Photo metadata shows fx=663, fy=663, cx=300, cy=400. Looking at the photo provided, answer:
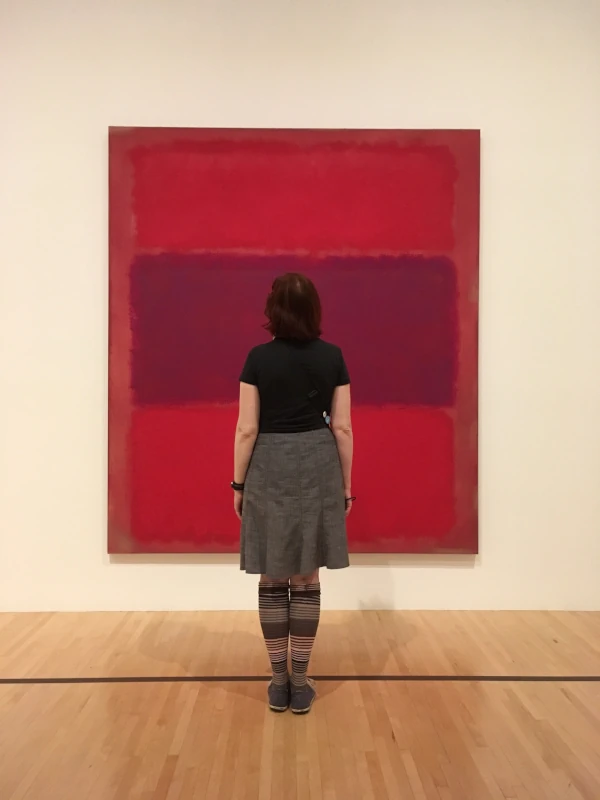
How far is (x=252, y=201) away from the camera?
3326 mm

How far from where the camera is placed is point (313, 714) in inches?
92.0

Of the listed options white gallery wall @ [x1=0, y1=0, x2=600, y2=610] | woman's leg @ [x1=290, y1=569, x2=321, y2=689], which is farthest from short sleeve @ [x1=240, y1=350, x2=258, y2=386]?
white gallery wall @ [x1=0, y1=0, x2=600, y2=610]

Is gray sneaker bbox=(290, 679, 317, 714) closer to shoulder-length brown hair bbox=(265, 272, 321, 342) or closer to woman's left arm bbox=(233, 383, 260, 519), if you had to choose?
woman's left arm bbox=(233, 383, 260, 519)

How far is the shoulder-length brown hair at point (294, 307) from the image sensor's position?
228 centimetres

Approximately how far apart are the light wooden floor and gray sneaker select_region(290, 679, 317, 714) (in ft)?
0.17

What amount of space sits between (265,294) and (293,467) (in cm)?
130

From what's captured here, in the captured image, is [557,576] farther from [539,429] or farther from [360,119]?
[360,119]

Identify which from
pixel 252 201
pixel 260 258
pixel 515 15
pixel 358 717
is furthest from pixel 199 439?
pixel 515 15

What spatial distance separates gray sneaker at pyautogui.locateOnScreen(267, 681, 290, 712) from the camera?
237 cm

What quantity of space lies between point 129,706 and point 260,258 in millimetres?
2080

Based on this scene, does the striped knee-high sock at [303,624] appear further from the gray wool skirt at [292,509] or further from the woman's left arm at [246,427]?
the woman's left arm at [246,427]

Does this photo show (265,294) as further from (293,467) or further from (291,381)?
(293,467)

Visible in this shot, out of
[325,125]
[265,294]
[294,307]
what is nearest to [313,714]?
[294,307]

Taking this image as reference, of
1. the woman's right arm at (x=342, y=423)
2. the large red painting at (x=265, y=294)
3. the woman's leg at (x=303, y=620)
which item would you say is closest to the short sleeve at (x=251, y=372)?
the woman's right arm at (x=342, y=423)
